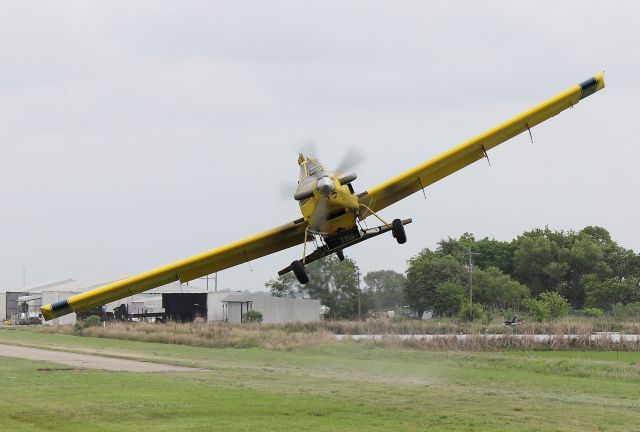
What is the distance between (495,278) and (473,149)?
194ft

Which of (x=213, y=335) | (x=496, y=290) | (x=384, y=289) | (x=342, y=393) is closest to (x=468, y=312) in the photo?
(x=384, y=289)

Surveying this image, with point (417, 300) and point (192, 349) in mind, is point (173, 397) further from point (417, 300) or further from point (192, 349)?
point (417, 300)

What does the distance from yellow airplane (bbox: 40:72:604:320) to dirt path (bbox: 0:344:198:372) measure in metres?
10.8

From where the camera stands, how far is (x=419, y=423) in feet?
73.2

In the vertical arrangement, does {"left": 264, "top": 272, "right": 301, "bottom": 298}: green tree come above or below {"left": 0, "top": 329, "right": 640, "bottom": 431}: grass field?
above

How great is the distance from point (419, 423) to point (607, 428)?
4.58m

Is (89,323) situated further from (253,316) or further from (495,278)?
(495,278)

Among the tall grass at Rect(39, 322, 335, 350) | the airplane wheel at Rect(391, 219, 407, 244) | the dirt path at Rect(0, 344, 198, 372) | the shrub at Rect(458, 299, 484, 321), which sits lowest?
the dirt path at Rect(0, 344, 198, 372)

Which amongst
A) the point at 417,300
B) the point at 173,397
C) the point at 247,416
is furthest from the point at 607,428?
the point at 417,300

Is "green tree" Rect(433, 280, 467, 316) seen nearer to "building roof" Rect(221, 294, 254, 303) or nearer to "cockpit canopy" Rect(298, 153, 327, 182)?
"building roof" Rect(221, 294, 254, 303)

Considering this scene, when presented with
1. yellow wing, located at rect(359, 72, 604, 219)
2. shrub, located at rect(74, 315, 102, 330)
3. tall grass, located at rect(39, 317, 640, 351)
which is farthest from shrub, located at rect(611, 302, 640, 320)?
yellow wing, located at rect(359, 72, 604, 219)

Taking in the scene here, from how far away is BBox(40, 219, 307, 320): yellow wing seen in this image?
28750mm

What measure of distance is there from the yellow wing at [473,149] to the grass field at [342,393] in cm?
647

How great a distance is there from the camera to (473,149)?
90.3ft
